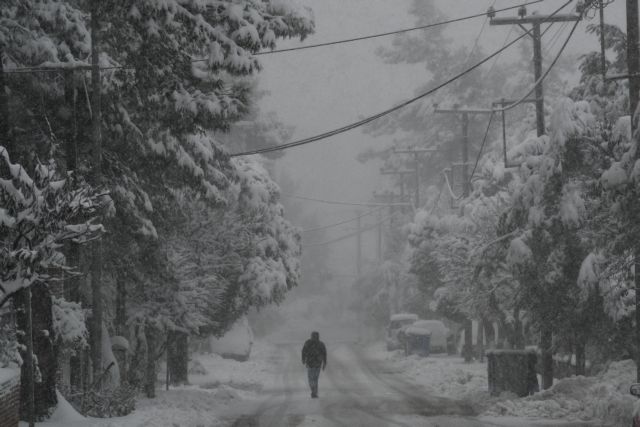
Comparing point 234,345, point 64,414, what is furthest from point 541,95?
point 234,345

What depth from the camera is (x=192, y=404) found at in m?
19.2

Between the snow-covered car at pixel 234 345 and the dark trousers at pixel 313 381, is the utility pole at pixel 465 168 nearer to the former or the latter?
the snow-covered car at pixel 234 345

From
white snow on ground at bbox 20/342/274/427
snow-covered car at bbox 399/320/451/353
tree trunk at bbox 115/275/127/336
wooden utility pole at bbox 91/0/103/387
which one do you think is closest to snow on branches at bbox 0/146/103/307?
white snow on ground at bbox 20/342/274/427

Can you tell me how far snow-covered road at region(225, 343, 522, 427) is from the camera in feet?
54.9

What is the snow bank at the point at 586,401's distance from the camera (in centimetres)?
1573

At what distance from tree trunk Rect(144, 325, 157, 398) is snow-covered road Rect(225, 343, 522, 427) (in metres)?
1.94

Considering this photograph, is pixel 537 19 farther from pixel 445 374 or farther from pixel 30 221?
pixel 30 221

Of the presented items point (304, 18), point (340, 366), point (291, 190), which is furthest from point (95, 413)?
point (291, 190)

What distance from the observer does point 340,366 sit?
128 feet

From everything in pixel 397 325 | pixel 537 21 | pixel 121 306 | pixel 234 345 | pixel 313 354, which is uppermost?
pixel 537 21

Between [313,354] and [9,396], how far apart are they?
13.1 m

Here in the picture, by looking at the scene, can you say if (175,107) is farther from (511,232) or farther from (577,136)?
(511,232)

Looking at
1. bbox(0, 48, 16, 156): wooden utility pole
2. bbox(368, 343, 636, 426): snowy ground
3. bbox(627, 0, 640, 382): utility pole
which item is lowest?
bbox(368, 343, 636, 426): snowy ground

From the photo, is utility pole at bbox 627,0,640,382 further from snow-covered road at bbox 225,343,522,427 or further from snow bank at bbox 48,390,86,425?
snow bank at bbox 48,390,86,425
